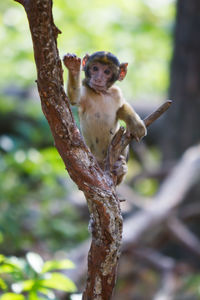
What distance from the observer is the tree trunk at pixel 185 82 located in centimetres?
786

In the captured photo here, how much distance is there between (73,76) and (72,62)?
338mm

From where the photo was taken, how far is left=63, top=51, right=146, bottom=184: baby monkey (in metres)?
3.27

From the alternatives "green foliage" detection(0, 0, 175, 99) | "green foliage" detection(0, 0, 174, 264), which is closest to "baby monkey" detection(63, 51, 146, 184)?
"green foliage" detection(0, 0, 174, 264)

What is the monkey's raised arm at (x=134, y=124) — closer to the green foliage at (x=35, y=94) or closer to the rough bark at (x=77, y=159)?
the rough bark at (x=77, y=159)

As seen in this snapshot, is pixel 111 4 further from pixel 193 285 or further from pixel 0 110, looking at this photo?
pixel 193 285

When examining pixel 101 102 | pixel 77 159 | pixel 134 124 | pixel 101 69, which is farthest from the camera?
pixel 101 102

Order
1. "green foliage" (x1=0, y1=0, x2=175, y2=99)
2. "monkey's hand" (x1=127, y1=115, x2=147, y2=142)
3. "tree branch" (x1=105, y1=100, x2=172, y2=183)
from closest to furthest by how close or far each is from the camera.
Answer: "tree branch" (x1=105, y1=100, x2=172, y2=183) → "monkey's hand" (x1=127, y1=115, x2=147, y2=142) → "green foliage" (x1=0, y1=0, x2=175, y2=99)

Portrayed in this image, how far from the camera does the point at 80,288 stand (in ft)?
17.2

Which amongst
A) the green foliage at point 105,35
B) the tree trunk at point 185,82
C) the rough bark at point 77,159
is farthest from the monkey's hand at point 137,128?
the tree trunk at point 185,82

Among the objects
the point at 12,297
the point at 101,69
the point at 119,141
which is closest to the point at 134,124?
the point at 119,141

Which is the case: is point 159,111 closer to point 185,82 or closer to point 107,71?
point 107,71

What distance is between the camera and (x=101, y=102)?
342cm

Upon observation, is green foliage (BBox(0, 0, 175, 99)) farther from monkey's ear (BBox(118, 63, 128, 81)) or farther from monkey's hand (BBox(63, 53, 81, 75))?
monkey's hand (BBox(63, 53, 81, 75))

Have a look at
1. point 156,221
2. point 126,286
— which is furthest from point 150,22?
point 126,286
